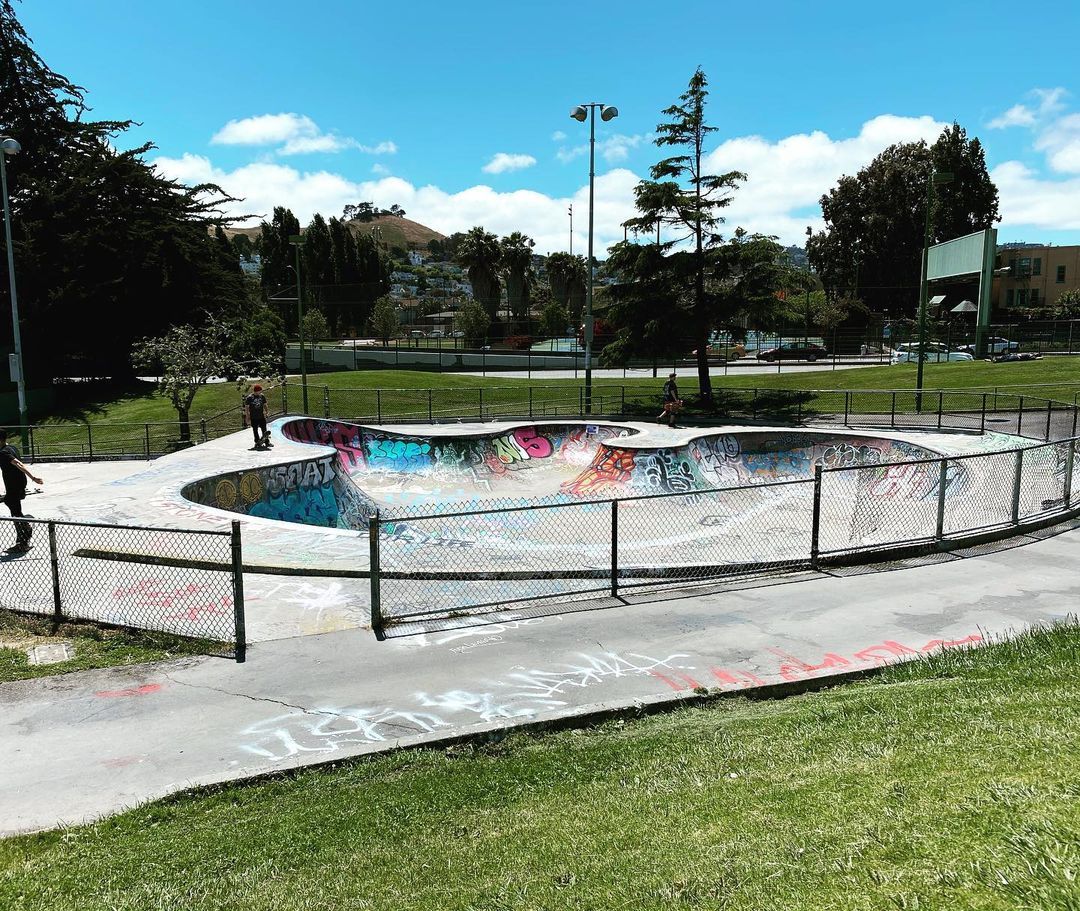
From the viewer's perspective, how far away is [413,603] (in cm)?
913

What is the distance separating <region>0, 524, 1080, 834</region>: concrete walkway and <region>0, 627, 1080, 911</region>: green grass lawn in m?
0.57

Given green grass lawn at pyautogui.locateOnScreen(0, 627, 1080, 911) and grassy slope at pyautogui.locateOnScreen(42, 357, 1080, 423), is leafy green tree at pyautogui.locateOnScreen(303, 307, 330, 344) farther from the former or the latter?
green grass lawn at pyautogui.locateOnScreen(0, 627, 1080, 911)

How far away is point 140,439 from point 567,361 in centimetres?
3637

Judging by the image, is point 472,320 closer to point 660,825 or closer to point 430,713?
point 430,713

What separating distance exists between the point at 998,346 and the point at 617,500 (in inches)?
2137

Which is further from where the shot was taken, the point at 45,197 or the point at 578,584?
the point at 45,197

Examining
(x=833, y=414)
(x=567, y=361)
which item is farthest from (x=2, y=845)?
(x=567, y=361)

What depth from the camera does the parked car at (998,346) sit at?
5128cm

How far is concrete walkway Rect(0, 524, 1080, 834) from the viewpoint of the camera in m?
5.70

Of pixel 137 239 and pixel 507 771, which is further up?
→ pixel 137 239

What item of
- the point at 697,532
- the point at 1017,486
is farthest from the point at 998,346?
the point at 697,532

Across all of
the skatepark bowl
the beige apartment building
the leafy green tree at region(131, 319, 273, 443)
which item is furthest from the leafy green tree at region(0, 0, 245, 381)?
the beige apartment building

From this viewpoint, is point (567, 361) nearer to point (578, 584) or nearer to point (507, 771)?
point (578, 584)

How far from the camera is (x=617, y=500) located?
30.5 feet
